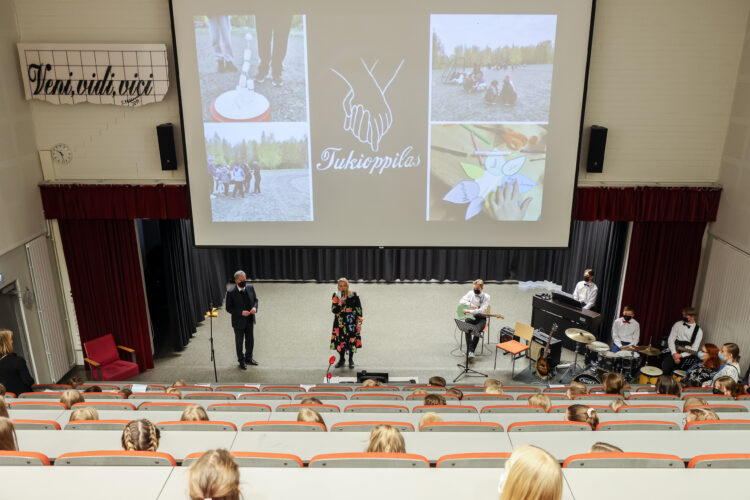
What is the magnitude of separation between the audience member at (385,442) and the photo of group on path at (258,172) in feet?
16.6

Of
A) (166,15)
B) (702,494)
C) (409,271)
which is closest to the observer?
(702,494)

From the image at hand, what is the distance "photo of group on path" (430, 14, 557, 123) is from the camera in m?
6.80

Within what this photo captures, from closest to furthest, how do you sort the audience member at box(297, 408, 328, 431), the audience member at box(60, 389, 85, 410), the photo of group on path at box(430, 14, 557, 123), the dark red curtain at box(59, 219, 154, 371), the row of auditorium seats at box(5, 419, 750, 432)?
the row of auditorium seats at box(5, 419, 750, 432), the audience member at box(297, 408, 328, 431), the audience member at box(60, 389, 85, 410), the photo of group on path at box(430, 14, 557, 123), the dark red curtain at box(59, 219, 154, 371)

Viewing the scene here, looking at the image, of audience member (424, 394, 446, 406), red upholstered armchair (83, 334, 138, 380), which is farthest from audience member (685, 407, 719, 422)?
red upholstered armchair (83, 334, 138, 380)

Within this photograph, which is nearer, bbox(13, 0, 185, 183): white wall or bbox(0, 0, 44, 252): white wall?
bbox(0, 0, 44, 252): white wall

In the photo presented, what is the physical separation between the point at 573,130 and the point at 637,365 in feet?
11.6

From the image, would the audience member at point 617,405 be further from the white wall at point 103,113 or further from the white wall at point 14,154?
the white wall at point 14,154

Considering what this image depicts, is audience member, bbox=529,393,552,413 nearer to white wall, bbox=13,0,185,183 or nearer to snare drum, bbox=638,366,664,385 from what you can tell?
snare drum, bbox=638,366,664,385

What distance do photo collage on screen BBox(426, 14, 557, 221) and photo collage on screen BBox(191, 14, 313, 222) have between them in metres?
1.73

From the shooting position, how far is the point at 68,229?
8.05 m

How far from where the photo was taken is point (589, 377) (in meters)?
7.97

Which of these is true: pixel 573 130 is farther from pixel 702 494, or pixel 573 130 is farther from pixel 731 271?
pixel 702 494

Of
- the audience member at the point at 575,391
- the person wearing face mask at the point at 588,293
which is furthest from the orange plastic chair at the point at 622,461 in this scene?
the person wearing face mask at the point at 588,293

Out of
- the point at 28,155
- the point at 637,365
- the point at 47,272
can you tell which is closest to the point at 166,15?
the point at 28,155
